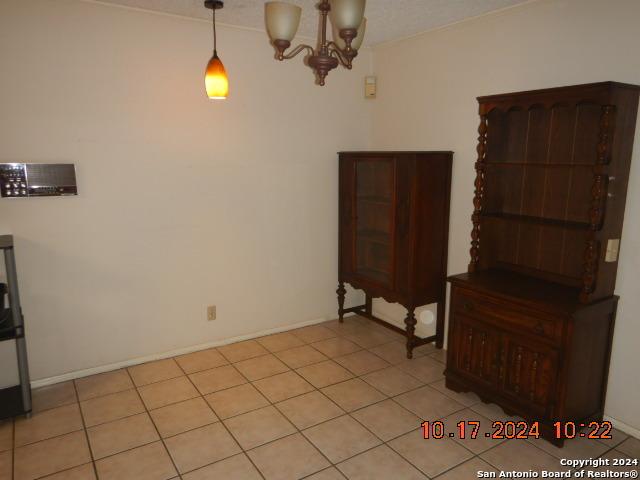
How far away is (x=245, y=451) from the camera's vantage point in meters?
2.38

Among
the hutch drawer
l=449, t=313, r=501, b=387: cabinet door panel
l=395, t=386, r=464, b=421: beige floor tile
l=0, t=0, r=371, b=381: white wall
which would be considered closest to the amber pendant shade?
l=0, t=0, r=371, b=381: white wall

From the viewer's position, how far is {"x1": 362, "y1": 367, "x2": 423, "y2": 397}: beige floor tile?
302 centimetres

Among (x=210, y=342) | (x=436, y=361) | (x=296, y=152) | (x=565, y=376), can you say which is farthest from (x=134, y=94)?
(x=565, y=376)

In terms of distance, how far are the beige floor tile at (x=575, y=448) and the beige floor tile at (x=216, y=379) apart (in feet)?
6.16

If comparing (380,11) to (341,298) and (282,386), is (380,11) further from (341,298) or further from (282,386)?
(282,386)

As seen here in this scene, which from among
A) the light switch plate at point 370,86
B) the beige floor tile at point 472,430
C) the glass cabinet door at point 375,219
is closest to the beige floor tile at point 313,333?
the glass cabinet door at point 375,219

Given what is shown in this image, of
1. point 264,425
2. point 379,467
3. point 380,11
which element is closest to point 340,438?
point 379,467

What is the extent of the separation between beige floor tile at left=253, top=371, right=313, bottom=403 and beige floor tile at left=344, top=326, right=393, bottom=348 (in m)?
0.75

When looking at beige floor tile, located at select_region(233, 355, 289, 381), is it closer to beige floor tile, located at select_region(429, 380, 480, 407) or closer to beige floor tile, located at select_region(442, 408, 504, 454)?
beige floor tile, located at select_region(429, 380, 480, 407)

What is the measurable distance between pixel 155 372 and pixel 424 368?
1973 millimetres

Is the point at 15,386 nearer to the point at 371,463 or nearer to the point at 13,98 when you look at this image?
the point at 13,98

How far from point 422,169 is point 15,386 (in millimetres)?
3091

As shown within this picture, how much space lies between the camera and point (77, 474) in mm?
2201

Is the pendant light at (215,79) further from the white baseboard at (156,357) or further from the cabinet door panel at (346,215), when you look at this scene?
the white baseboard at (156,357)
